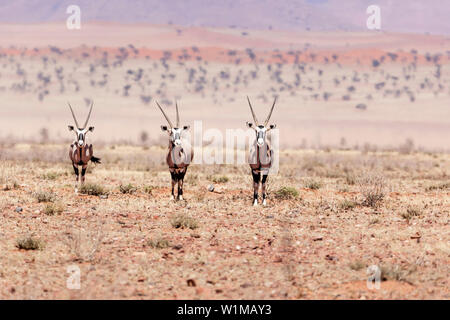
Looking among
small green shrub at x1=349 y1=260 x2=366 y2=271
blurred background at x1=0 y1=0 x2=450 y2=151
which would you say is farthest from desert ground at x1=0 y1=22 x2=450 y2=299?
blurred background at x1=0 y1=0 x2=450 y2=151

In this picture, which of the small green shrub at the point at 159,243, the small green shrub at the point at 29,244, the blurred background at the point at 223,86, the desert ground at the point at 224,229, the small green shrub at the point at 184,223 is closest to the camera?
the desert ground at the point at 224,229

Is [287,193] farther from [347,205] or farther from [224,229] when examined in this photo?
[224,229]

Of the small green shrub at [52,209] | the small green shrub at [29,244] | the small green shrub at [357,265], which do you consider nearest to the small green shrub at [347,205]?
the small green shrub at [357,265]

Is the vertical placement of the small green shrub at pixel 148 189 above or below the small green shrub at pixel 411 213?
above

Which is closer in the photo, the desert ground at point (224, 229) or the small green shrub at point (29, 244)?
the desert ground at point (224, 229)

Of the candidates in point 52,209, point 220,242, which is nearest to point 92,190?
point 52,209

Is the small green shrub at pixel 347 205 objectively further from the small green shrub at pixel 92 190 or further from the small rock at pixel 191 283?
the small rock at pixel 191 283

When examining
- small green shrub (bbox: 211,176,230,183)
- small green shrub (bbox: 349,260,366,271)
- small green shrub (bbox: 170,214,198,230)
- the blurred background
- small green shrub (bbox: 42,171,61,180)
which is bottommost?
small green shrub (bbox: 349,260,366,271)

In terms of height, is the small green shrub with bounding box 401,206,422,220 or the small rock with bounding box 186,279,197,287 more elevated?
the small green shrub with bounding box 401,206,422,220

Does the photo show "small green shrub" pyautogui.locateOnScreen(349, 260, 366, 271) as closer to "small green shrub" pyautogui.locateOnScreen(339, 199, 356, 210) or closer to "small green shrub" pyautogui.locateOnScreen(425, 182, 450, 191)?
"small green shrub" pyautogui.locateOnScreen(339, 199, 356, 210)
